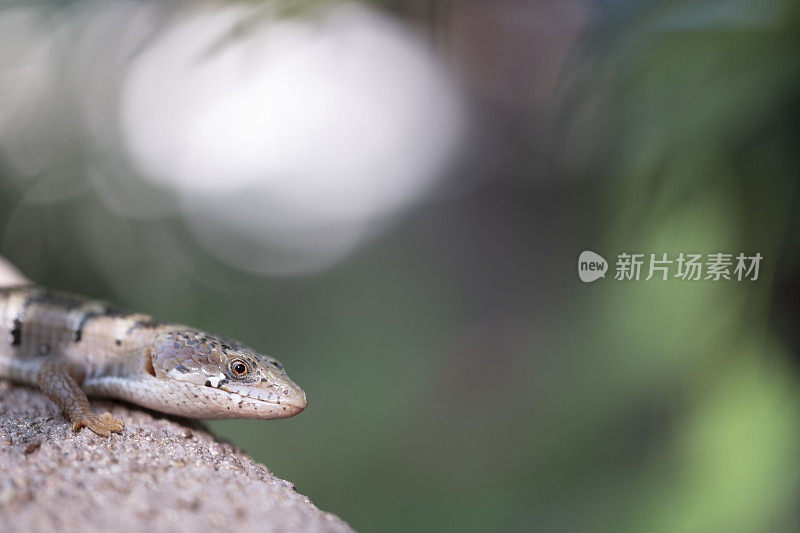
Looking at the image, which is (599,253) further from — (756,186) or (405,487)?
(405,487)

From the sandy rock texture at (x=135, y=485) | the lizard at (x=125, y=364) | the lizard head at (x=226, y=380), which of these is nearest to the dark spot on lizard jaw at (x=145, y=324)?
the lizard at (x=125, y=364)

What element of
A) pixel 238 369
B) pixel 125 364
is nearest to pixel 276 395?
pixel 238 369

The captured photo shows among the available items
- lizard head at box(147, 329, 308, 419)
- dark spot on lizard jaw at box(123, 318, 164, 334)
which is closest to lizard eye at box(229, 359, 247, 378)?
lizard head at box(147, 329, 308, 419)

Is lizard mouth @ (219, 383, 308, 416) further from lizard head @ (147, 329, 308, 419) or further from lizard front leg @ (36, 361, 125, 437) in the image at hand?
lizard front leg @ (36, 361, 125, 437)

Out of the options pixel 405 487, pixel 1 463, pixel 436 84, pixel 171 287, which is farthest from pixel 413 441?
pixel 1 463

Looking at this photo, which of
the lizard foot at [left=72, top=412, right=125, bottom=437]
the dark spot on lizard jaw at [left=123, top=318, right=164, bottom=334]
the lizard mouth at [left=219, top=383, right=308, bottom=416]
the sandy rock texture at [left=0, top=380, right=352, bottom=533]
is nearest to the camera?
the sandy rock texture at [left=0, top=380, right=352, bottom=533]

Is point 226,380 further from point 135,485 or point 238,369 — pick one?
point 135,485

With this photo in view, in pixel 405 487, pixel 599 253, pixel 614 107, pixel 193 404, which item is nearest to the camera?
pixel 193 404
